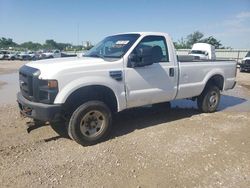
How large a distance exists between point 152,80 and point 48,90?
7.18ft

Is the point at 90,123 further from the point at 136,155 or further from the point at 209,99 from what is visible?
the point at 209,99

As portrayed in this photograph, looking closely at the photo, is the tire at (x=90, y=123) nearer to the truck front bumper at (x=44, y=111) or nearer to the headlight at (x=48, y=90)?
the truck front bumper at (x=44, y=111)

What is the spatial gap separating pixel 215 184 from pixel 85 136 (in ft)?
7.57

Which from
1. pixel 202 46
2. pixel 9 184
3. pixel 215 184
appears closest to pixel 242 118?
pixel 215 184

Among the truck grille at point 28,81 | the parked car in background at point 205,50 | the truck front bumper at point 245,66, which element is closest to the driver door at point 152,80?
the truck grille at point 28,81

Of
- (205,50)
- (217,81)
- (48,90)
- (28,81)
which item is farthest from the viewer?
(205,50)

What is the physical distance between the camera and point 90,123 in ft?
16.1

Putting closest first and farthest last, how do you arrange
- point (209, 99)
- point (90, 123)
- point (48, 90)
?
point (48, 90) < point (90, 123) < point (209, 99)

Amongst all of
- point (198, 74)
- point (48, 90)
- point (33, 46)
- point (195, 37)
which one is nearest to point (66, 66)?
point (48, 90)

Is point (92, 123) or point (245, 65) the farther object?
point (245, 65)


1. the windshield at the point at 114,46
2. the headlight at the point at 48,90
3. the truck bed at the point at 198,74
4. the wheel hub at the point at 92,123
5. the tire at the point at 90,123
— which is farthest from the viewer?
the truck bed at the point at 198,74

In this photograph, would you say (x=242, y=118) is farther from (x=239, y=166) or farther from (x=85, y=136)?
(x=85, y=136)

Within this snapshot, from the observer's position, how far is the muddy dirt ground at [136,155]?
146 inches

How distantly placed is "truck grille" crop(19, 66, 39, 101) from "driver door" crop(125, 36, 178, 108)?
65.7 inches
